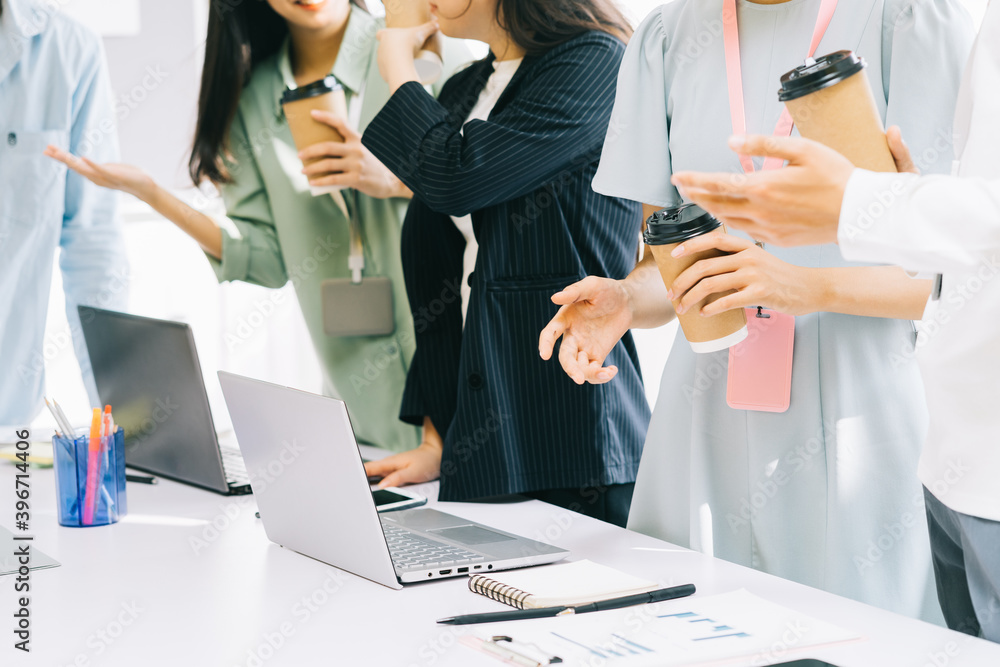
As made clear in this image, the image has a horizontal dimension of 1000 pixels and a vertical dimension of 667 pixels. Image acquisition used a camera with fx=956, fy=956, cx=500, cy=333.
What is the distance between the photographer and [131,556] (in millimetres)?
1290

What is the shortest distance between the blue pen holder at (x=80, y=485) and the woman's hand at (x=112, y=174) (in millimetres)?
797

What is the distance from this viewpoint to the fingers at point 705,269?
1.06 metres

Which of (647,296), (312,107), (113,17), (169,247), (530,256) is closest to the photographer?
(647,296)

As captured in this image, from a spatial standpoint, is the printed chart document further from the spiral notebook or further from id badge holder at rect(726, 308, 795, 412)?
id badge holder at rect(726, 308, 795, 412)

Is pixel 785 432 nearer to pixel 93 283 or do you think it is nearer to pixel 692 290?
pixel 692 290

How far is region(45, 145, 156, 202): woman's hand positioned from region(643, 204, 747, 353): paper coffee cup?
137cm

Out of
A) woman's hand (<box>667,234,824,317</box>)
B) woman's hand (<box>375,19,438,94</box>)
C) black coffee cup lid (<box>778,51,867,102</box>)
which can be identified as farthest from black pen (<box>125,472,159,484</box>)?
black coffee cup lid (<box>778,51,867,102</box>)

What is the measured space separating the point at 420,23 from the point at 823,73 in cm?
115

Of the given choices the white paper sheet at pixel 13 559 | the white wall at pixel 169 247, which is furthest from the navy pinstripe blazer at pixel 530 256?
the white wall at pixel 169 247

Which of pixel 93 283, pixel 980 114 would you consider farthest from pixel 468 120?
pixel 93 283

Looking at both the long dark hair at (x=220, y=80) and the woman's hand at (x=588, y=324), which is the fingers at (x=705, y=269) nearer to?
the woman's hand at (x=588, y=324)

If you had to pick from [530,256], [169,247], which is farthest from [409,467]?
[169,247]

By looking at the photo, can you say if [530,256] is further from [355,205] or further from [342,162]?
[355,205]

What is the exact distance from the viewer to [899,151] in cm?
97
